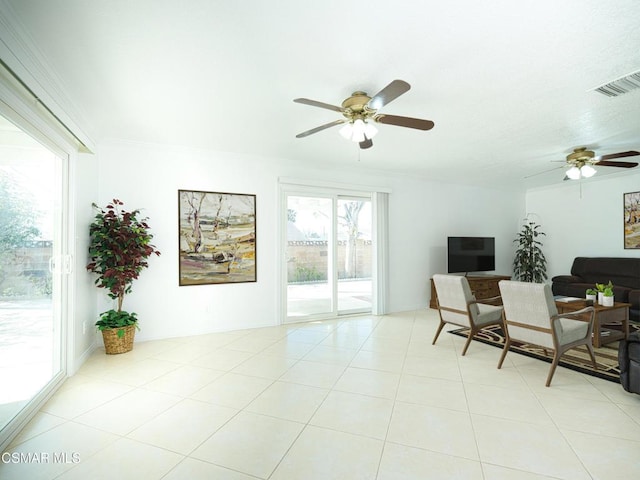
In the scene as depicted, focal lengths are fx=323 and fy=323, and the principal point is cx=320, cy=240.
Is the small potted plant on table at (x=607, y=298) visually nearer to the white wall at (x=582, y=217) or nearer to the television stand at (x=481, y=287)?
the television stand at (x=481, y=287)

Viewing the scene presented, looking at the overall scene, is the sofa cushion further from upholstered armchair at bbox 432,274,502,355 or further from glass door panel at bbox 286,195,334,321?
glass door panel at bbox 286,195,334,321

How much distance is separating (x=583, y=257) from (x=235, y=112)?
24.1 feet

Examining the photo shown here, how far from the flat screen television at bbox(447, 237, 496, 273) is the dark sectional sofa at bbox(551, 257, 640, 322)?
4.13 feet

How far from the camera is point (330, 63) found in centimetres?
236

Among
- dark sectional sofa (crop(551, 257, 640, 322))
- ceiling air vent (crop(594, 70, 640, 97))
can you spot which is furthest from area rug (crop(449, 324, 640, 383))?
ceiling air vent (crop(594, 70, 640, 97))

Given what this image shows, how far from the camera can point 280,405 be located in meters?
2.59

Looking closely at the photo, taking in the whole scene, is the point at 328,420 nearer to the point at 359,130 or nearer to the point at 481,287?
the point at 359,130

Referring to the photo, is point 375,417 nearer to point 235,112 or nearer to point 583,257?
point 235,112

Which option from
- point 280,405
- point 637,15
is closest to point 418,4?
point 637,15

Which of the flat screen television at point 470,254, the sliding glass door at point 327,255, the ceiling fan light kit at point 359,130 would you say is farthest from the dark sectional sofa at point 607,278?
the ceiling fan light kit at point 359,130

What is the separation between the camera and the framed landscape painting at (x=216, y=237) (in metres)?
4.50

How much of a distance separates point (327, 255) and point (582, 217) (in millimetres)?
5643

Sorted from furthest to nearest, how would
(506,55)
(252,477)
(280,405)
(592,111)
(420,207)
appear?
(420,207) < (592,111) < (280,405) < (506,55) < (252,477)

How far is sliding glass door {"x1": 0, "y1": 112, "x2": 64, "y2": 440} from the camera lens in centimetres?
216
